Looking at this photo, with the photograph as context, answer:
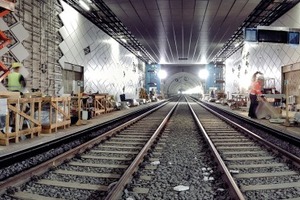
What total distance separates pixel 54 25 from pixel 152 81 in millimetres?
27807

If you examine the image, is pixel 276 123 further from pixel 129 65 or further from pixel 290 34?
pixel 129 65

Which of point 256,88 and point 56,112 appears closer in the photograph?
point 56,112

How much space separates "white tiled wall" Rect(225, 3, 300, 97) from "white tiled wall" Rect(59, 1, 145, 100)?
34.5 ft

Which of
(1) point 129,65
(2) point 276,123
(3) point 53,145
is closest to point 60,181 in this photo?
Result: (3) point 53,145

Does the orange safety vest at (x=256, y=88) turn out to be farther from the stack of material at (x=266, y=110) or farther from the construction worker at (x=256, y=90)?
the stack of material at (x=266, y=110)

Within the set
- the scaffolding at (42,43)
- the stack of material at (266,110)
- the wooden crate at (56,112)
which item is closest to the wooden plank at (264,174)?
the wooden crate at (56,112)

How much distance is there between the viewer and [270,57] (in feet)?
54.2

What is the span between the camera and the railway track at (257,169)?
327 centimetres

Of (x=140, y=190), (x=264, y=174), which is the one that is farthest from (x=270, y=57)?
(x=140, y=190)

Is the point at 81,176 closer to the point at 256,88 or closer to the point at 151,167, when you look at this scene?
the point at 151,167

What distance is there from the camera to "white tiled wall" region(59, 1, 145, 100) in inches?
514

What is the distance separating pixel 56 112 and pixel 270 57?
46.7 ft

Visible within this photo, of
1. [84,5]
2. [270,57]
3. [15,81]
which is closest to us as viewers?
[15,81]

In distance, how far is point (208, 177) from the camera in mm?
3824
